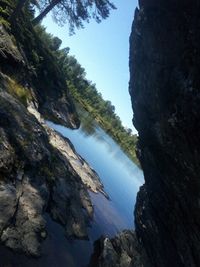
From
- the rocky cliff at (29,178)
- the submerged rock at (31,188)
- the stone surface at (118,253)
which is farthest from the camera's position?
the stone surface at (118,253)

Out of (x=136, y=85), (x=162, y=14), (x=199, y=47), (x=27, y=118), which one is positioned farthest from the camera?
(x=27, y=118)

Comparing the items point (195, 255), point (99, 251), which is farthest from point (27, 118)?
point (195, 255)

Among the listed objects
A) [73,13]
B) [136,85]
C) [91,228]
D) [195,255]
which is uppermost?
[73,13]

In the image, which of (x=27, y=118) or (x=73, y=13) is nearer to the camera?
(x=27, y=118)

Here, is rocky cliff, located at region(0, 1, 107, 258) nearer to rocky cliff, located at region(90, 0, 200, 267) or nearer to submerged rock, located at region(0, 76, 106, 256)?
submerged rock, located at region(0, 76, 106, 256)

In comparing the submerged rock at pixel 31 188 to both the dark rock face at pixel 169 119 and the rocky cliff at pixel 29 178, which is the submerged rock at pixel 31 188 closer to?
the rocky cliff at pixel 29 178

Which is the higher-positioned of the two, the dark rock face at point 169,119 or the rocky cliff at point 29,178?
the dark rock face at point 169,119

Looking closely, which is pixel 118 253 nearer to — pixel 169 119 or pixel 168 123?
pixel 168 123

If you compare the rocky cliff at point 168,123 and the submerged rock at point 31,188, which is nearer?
the rocky cliff at point 168,123

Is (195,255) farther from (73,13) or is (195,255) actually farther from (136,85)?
(73,13)

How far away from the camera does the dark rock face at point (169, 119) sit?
15680 mm

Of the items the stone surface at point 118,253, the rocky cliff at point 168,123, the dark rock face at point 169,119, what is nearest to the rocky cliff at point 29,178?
the stone surface at point 118,253

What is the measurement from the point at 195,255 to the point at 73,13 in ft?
140

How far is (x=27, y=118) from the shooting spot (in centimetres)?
2680
